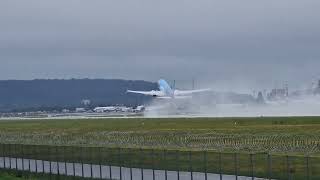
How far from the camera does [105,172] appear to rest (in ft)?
146

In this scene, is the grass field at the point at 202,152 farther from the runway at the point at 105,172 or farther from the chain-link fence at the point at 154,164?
the runway at the point at 105,172

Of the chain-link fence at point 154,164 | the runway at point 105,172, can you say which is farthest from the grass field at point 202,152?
the runway at point 105,172

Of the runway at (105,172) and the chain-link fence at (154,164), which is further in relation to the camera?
the chain-link fence at (154,164)

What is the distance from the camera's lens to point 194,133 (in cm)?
8275

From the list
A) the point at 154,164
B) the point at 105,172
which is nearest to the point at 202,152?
the point at 154,164

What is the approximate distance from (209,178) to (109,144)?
30741 millimetres

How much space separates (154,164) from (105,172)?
2.89 meters

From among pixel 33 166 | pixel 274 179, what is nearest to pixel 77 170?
pixel 33 166

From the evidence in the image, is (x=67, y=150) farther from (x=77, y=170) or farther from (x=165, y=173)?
(x=165, y=173)

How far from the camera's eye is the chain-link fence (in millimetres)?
41500

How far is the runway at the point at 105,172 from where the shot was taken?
4109 cm

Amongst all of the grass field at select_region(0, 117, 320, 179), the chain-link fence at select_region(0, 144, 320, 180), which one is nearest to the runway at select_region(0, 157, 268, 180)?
the chain-link fence at select_region(0, 144, 320, 180)

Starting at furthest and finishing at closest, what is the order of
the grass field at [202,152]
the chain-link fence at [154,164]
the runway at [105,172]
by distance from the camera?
1. the grass field at [202,152]
2. the chain-link fence at [154,164]
3. the runway at [105,172]

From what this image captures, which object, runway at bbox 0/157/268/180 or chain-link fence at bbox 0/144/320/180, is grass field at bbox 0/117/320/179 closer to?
chain-link fence at bbox 0/144/320/180
